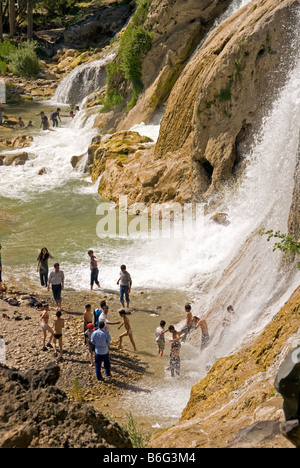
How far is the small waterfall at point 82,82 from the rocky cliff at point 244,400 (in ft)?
97.3

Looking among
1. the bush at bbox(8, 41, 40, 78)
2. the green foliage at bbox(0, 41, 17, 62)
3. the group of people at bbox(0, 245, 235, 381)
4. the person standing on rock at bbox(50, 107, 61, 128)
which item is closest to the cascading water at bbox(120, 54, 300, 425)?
the group of people at bbox(0, 245, 235, 381)

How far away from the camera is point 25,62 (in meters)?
41.5

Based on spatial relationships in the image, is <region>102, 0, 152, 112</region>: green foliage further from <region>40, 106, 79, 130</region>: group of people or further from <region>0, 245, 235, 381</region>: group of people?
<region>0, 245, 235, 381</region>: group of people

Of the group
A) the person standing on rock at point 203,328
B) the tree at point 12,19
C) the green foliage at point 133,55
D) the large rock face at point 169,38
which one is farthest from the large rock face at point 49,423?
the tree at point 12,19

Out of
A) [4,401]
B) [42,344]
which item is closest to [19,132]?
[42,344]

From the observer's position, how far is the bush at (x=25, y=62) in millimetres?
41438

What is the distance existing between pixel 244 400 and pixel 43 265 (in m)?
9.85

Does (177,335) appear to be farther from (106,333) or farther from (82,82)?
(82,82)

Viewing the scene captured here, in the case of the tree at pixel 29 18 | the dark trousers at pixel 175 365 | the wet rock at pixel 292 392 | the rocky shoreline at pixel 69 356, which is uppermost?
the tree at pixel 29 18

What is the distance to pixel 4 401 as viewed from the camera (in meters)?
6.61

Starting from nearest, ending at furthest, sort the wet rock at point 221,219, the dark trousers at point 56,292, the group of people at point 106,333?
the group of people at point 106,333, the dark trousers at point 56,292, the wet rock at point 221,219

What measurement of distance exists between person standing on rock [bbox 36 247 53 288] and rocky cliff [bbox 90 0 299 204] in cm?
631

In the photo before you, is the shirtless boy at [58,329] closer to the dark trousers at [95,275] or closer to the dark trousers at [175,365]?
the dark trousers at [175,365]
